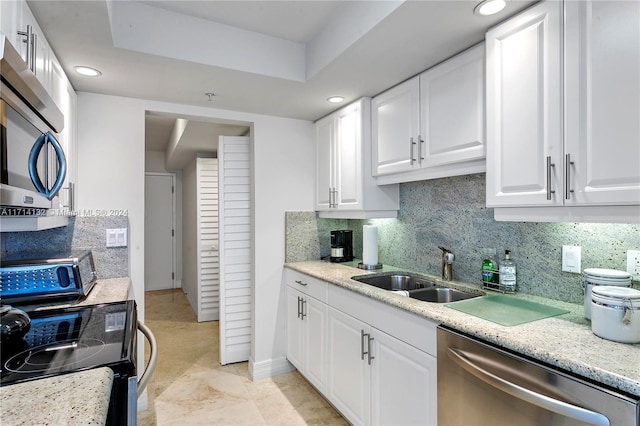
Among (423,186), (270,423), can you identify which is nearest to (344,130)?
(423,186)

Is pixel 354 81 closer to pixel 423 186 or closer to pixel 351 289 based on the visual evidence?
pixel 423 186

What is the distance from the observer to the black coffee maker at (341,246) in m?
2.98

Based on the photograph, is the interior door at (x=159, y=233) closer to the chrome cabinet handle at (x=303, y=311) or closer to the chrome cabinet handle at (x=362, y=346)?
the chrome cabinet handle at (x=303, y=311)

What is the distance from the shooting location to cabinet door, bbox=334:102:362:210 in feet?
8.42

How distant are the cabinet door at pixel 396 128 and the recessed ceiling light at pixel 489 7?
0.61 metres

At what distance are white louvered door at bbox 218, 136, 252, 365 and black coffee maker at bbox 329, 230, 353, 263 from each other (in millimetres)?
768

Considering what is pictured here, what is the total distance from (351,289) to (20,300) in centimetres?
166

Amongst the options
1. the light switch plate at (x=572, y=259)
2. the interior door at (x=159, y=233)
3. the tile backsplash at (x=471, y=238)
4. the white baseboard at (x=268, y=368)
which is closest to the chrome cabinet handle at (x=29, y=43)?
the tile backsplash at (x=471, y=238)

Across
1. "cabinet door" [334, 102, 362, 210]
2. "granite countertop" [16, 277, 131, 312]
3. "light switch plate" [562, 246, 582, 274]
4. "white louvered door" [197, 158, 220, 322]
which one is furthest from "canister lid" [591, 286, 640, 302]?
"white louvered door" [197, 158, 220, 322]

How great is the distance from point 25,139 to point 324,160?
85.7 inches

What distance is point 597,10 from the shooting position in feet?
3.94

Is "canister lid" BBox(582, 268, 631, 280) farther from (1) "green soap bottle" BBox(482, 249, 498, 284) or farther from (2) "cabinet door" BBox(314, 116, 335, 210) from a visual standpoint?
(2) "cabinet door" BBox(314, 116, 335, 210)

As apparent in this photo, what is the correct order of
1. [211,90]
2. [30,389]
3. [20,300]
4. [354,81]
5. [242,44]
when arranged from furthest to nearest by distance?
[211,90], [354,81], [242,44], [20,300], [30,389]

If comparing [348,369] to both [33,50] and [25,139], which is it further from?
[33,50]
